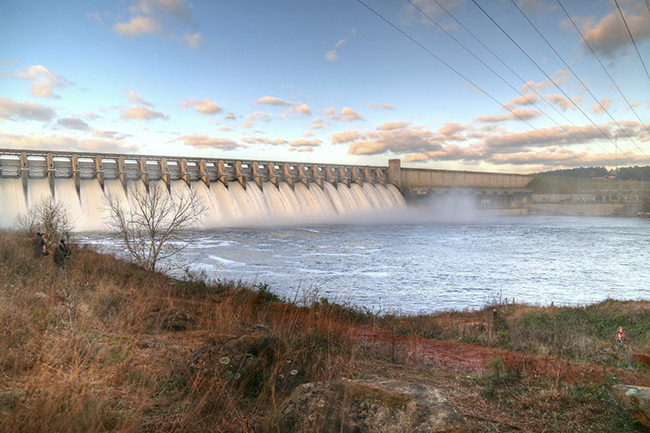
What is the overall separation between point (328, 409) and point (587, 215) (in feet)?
277

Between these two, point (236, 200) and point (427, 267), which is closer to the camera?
point (427, 267)

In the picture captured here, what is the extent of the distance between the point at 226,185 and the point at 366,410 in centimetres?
4064

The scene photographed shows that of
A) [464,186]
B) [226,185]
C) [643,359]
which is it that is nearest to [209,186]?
[226,185]

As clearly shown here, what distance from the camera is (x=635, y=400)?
3.68 meters

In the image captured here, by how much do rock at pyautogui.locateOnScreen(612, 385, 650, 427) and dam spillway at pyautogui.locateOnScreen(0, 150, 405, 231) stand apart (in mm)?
30944

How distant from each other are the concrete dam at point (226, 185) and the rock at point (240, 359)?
29.3m

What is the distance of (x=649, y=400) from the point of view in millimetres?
3570

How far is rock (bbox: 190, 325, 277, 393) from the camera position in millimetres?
3814

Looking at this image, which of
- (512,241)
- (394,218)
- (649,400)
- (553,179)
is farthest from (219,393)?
(553,179)

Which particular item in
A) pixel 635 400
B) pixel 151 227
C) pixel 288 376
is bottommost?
pixel 635 400

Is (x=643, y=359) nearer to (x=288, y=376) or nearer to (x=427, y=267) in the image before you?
(x=288, y=376)

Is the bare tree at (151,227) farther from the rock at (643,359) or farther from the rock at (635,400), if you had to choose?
the rock at (643,359)

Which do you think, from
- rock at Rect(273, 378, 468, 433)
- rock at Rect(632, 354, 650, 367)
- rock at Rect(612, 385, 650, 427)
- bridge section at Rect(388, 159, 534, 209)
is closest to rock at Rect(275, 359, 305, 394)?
rock at Rect(273, 378, 468, 433)

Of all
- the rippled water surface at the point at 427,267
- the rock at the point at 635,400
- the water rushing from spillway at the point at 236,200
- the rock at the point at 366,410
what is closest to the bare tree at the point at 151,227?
the water rushing from spillway at the point at 236,200
